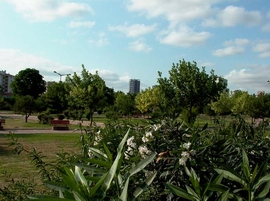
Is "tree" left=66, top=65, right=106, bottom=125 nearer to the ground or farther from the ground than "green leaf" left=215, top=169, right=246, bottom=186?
farther from the ground

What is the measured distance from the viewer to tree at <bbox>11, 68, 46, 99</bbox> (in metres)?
77.6

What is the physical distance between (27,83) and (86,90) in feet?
178

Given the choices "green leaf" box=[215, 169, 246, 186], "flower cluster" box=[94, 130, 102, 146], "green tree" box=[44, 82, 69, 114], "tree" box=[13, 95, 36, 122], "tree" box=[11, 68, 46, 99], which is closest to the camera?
"green leaf" box=[215, 169, 246, 186]

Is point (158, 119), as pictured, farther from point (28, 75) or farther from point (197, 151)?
point (28, 75)

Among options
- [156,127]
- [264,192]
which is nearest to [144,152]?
[156,127]

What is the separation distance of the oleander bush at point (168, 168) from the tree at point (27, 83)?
78990mm

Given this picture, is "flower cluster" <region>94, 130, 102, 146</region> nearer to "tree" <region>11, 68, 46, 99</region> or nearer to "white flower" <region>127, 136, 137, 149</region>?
"white flower" <region>127, 136, 137, 149</region>

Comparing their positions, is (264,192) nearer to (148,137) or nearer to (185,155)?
(185,155)

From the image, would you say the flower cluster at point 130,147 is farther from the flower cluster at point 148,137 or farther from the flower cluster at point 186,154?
the flower cluster at point 186,154

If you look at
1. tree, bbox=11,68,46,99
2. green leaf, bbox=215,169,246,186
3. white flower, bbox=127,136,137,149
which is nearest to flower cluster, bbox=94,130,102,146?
white flower, bbox=127,136,137,149

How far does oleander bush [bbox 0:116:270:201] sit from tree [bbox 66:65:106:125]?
23356 mm

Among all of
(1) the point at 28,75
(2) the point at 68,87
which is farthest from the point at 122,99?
(1) the point at 28,75

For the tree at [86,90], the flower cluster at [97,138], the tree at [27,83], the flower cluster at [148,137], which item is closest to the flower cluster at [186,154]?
the flower cluster at [148,137]

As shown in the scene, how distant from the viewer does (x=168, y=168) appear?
68.8 inches
